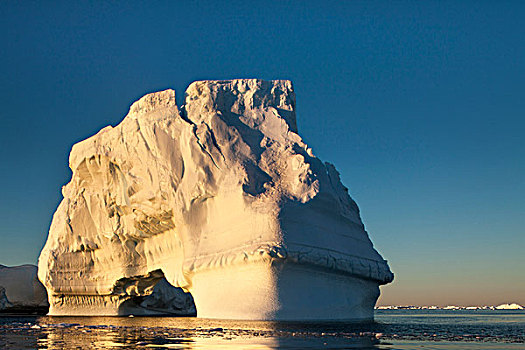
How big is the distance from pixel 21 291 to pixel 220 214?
1853 centimetres

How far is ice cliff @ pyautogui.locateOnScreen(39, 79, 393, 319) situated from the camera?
545 inches

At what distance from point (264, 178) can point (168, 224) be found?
4846 mm

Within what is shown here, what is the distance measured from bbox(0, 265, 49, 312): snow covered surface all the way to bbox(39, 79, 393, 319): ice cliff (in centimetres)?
720

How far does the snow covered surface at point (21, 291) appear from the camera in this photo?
28.6 metres

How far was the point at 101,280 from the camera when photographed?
2289cm

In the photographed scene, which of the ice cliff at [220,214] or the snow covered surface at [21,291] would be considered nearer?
the ice cliff at [220,214]

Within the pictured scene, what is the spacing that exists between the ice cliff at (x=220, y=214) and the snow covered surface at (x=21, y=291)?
720cm

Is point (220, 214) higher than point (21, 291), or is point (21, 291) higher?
point (220, 214)

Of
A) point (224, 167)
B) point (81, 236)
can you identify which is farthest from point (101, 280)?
point (224, 167)

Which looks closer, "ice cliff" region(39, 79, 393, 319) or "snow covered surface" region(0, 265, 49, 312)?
"ice cliff" region(39, 79, 393, 319)

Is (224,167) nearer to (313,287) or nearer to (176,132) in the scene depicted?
(176,132)

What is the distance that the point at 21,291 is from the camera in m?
29.0

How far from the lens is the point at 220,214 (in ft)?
51.1

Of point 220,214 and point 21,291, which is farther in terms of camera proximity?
point 21,291
